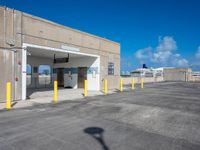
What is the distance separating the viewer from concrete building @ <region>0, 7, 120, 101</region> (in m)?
9.88

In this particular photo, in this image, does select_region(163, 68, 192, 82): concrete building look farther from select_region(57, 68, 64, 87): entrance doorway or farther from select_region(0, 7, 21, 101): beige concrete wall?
select_region(0, 7, 21, 101): beige concrete wall

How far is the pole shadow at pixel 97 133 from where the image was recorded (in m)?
4.19

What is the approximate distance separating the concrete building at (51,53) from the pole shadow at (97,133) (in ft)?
22.1

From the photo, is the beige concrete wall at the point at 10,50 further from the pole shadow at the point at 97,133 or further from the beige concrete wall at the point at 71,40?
the pole shadow at the point at 97,133

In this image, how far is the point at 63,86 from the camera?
21.5 metres

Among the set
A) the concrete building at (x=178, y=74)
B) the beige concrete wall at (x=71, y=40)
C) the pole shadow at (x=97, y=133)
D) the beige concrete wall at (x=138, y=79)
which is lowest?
the pole shadow at (x=97, y=133)

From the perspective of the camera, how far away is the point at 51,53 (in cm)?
1633

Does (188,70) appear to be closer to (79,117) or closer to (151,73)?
(151,73)

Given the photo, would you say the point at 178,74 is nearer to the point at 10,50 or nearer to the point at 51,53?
the point at 51,53

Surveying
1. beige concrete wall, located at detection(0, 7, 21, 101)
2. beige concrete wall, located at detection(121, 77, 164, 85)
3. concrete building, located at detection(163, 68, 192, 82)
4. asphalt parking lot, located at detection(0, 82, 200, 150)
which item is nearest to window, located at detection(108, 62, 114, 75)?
beige concrete wall, located at detection(0, 7, 21, 101)

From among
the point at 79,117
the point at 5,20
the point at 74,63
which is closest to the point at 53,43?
the point at 5,20

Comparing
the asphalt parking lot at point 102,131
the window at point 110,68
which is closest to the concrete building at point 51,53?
the window at point 110,68

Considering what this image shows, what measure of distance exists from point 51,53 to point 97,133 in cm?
1275

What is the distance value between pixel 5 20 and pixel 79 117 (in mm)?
7139
